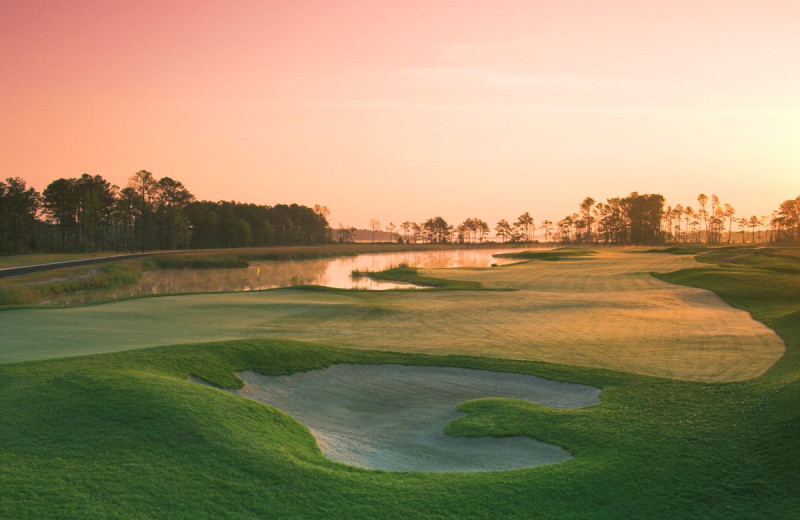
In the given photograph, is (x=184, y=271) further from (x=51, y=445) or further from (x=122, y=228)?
(x=122, y=228)

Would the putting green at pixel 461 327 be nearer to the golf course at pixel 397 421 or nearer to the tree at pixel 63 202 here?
the golf course at pixel 397 421

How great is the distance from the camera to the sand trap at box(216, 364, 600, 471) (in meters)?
8.67

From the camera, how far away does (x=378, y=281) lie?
5116 cm

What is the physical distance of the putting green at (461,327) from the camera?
15.7 m

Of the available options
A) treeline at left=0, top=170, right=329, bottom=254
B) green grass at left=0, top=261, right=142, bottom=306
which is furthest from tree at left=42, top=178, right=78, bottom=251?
green grass at left=0, top=261, right=142, bottom=306

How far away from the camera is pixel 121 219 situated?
102938 millimetres

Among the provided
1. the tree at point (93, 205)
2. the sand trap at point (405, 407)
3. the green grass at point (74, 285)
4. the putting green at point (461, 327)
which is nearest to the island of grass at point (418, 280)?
the putting green at point (461, 327)

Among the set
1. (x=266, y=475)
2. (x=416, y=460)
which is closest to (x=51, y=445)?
(x=266, y=475)

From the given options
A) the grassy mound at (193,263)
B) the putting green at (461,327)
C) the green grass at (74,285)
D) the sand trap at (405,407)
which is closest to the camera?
the sand trap at (405,407)

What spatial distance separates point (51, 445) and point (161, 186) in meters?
111

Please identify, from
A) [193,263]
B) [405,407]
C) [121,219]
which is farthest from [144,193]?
[405,407]

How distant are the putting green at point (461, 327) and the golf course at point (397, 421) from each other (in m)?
0.19

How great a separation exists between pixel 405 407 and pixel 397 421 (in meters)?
1.09

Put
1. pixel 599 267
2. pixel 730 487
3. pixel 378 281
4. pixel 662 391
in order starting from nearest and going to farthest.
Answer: pixel 730 487 < pixel 662 391 < pixel 378 281 < pixel 599 267
